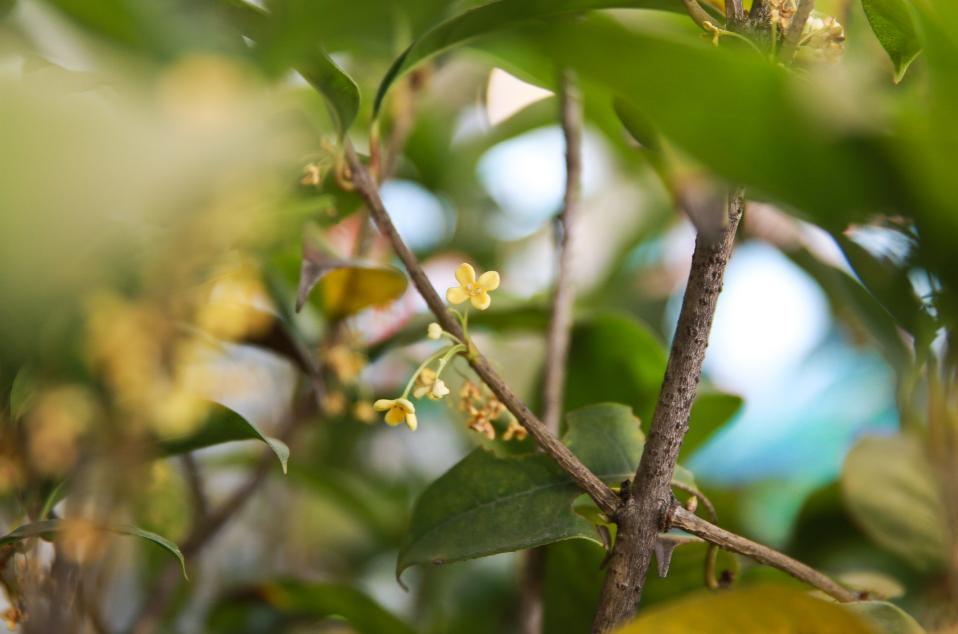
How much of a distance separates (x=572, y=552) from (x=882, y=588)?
19 centimetres

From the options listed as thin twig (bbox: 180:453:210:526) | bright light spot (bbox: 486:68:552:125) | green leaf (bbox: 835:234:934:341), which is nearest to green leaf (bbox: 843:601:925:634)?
green leaf (bbox: 835:234:934:341)

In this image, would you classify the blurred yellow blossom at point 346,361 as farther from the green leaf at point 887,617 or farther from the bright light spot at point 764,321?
the bright light spot at point 764,321

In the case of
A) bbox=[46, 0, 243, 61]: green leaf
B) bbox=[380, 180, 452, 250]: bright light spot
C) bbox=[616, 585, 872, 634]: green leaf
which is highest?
bbox=[46, 0, 243, 61]: green leaf

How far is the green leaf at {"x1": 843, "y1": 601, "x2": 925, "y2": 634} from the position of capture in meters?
0.36

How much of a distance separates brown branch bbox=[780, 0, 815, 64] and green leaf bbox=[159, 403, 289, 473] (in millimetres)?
268

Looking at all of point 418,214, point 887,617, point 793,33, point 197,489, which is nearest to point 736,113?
point 793,33

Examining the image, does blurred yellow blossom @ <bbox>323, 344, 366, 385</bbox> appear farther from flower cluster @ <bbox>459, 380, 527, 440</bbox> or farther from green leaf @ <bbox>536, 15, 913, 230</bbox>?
green leaf @ <bbox>536, 15, 913, 230</bbox>

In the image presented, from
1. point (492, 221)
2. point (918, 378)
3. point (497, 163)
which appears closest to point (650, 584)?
point (918, 378)

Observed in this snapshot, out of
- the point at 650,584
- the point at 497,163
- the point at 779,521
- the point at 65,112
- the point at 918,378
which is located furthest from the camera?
the point at 497,163

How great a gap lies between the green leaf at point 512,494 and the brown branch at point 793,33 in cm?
18

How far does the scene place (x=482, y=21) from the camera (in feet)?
1.33

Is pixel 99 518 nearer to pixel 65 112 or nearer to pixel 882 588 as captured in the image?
pixel 65 112

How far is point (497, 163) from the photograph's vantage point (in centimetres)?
126

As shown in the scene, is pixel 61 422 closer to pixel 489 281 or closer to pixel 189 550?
pixel 489 281
